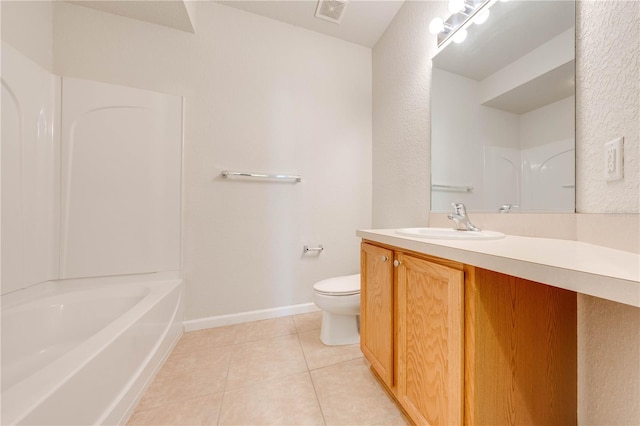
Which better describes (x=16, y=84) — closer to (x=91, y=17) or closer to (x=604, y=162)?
(x=91, y=17)

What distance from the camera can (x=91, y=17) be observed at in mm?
1406

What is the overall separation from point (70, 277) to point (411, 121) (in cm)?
245

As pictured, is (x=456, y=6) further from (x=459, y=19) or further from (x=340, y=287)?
(x=340, y=287)

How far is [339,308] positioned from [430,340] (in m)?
0.68

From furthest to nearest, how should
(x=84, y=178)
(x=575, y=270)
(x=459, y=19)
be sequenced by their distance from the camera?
1. (x=84, y=178)
2. (x=459, y=19)
3. (x=575, y=270)

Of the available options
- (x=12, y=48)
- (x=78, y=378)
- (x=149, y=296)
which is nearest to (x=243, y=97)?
(x=12, y=48)

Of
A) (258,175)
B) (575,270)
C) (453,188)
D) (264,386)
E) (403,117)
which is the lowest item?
(264,386)

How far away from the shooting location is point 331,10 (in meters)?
1.68

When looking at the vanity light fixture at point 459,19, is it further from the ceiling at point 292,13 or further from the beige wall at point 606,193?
the ceiling at point 292,13

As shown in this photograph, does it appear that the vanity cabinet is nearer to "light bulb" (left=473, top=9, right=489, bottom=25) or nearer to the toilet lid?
the toilet lid

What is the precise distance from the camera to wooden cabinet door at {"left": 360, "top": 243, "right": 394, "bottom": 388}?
2.94ft

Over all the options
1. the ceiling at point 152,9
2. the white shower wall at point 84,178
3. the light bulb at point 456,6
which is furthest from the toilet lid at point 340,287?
the ceiling at point 152,9

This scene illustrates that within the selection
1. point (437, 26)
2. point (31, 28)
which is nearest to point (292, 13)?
point (437, 26)

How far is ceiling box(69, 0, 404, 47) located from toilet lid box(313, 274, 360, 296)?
199cm
